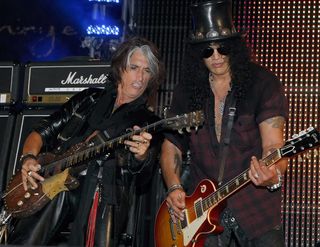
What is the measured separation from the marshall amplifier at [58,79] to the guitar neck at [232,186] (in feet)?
5.31

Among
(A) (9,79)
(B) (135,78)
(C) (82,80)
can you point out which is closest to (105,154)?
(B) (135,78)

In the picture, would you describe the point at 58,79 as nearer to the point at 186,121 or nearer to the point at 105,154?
the point at 105,154

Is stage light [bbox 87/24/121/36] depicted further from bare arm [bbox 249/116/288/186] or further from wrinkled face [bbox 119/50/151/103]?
bare arm [bbox 249/116/288/186]

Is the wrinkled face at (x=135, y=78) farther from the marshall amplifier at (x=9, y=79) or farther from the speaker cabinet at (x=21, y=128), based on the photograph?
the marshall amplifier at (x=9, y=79)

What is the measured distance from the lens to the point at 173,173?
440 cm

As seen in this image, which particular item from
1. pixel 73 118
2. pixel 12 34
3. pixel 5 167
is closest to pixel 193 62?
pixel 73 118

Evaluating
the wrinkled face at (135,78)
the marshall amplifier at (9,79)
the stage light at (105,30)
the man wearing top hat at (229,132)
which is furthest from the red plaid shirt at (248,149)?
the stage light at (105,30)

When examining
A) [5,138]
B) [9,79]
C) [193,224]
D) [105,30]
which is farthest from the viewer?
[105,30]

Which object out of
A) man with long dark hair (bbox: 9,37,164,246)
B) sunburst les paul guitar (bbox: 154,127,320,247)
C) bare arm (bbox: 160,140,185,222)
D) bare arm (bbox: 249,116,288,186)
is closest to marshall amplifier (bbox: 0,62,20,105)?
man with long dark hair (bbox: 9,37,164,246)

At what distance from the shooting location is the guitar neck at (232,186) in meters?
3.85

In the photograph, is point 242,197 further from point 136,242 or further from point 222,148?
point 136,242

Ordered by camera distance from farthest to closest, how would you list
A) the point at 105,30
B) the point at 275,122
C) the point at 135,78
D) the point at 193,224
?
the point at 105,30 → the point at 135,78 → the point at 193,224 → the point at 275,122

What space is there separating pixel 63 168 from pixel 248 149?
1.12 m

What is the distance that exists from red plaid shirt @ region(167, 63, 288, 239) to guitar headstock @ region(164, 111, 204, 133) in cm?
15
